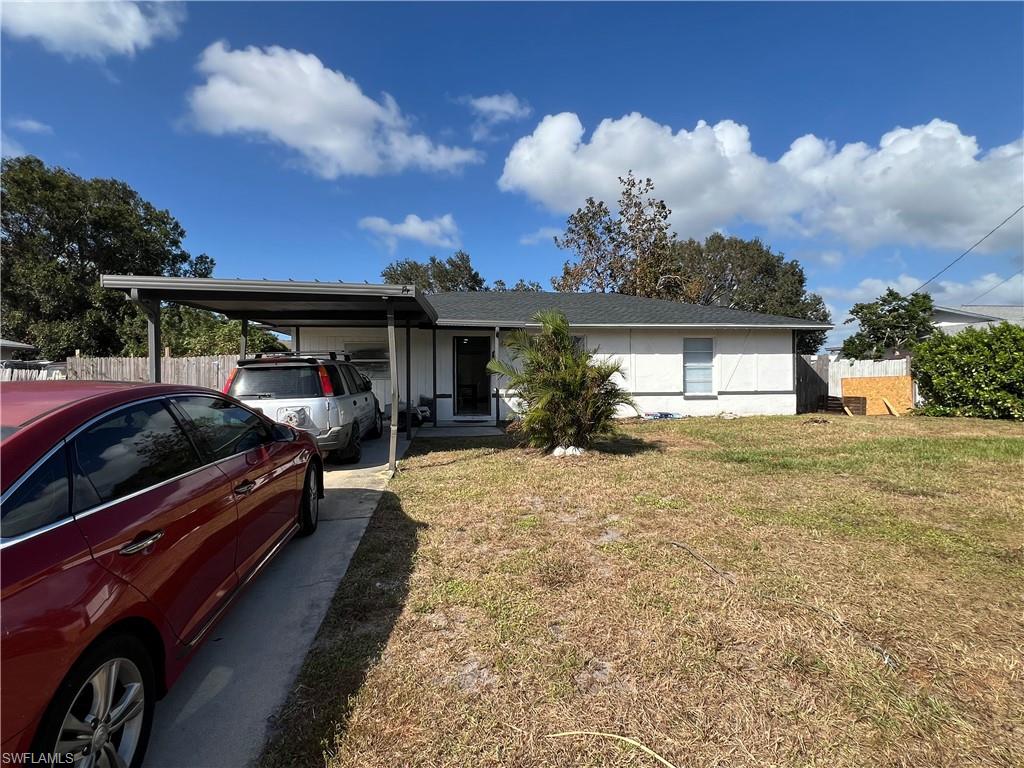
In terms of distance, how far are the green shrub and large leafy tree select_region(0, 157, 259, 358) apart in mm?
26129

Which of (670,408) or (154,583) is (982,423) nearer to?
(670,408)

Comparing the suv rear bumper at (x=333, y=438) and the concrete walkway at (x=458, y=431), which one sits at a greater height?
the suv rear bumper at (x=333, y=438)

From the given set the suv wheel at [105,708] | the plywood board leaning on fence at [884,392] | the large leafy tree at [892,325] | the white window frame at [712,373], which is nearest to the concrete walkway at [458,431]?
the white window frame at [712,373]

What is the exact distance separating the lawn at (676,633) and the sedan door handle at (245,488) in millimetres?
965

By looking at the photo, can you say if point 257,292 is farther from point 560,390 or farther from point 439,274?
point 439,274

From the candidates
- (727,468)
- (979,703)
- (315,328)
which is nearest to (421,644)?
(979,703)

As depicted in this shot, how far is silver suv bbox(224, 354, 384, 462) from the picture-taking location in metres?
6.93

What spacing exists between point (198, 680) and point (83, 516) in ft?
4.27

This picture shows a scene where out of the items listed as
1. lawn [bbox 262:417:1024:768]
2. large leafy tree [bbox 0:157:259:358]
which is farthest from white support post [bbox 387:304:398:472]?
large leafy tree [bbox 0:157:259:358]

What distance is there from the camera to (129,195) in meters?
27.4

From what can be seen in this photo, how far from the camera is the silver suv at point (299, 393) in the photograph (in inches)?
273

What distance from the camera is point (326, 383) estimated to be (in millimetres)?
7270

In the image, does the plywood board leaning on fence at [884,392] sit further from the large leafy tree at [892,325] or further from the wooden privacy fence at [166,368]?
the wooden privacy fence at [166,368]

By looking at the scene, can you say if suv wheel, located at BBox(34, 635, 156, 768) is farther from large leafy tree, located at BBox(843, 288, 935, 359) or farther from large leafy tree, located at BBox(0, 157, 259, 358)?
large leafy tree, located at BBox(843, 288, 935, 359)
